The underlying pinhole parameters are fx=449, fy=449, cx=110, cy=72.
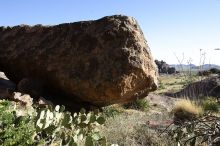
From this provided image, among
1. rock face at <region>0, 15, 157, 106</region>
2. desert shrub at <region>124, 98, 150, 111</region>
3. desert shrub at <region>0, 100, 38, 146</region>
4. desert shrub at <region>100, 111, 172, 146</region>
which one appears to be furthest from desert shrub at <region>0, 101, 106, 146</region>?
desert shrub at <region>124, 98, 150, 111</region>

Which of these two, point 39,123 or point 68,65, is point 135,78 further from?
point 39,123

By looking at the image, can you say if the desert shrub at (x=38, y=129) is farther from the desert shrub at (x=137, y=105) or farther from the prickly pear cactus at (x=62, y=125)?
the desert shrub at (x=137, y=105)

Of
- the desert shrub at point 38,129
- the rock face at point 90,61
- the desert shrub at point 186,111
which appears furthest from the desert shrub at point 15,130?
the desert shrub at point 186,111

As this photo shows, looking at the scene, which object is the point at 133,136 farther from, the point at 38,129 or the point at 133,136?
the point at 38,129

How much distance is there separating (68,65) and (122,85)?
4.74 feet

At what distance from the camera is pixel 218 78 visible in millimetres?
23812

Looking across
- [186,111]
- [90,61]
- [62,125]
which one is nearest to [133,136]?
[62,125]

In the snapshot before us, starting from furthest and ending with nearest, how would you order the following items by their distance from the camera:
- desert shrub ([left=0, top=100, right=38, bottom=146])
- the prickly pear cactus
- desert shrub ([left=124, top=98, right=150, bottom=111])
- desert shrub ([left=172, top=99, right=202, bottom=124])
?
1. desert shrub ([left=124, top=98, right=150, bottom=111])
2. desert shrub ([left=172, top=99, right=202, bottom=124])
3. the prickly pear cactus
4. desert shrub ([left=0, top=100, right=38, bottom=146])

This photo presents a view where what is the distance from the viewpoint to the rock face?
32.8 feet

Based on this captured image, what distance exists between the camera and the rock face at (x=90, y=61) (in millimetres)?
10000

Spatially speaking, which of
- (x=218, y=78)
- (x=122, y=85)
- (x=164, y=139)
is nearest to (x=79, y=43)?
(x=122, y=85)

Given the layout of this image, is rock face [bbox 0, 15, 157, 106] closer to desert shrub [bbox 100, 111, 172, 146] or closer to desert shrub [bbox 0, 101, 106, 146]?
desert shrub [bbox 100, 111, 172, 146]

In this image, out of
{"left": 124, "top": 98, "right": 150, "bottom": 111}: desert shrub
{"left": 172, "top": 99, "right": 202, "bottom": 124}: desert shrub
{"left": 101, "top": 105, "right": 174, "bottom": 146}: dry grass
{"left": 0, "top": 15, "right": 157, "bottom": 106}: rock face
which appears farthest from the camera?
{"left": 124, "top": 98, "right": 150, "bottom": 111}: desert shrub

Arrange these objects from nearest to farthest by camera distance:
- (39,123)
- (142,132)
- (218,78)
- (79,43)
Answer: (39,123)
(142,132)
(79,43)
(218,78)
